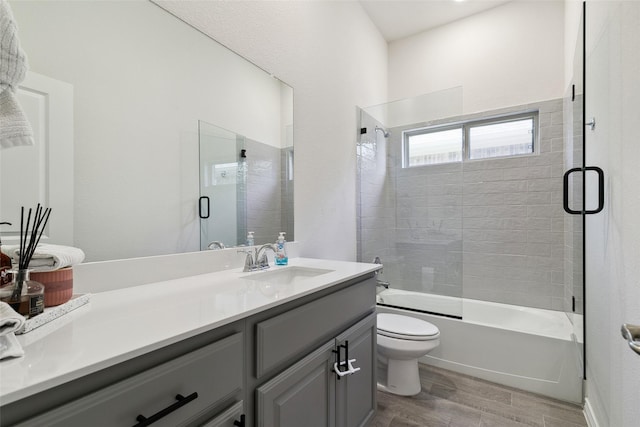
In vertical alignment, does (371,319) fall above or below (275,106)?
below

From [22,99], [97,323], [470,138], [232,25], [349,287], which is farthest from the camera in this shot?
[470,138]

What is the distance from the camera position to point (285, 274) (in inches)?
62.9

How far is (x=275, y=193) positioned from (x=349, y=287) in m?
0.74

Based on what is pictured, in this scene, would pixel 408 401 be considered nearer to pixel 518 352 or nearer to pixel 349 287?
pixel 518 352

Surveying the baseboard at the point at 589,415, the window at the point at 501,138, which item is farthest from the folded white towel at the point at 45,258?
the window at the point at 501,138

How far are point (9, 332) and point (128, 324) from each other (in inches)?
8.5

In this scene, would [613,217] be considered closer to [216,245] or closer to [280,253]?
[280,253]

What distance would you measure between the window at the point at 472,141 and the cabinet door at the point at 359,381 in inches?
73.2

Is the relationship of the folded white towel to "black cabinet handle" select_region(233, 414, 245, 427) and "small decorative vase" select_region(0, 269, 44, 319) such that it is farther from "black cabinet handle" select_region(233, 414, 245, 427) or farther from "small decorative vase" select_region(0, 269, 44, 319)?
"black cabinet handle" select_region(233, 414, 245, 427)

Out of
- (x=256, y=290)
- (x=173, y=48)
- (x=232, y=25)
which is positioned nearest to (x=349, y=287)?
(x=256, y=290)

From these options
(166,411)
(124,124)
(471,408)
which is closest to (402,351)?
(471,408)

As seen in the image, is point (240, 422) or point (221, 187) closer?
point (240, 422)

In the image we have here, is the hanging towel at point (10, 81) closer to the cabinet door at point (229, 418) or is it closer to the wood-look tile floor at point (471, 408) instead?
the cabinet door at point (229, 418)

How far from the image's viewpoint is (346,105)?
257cm
